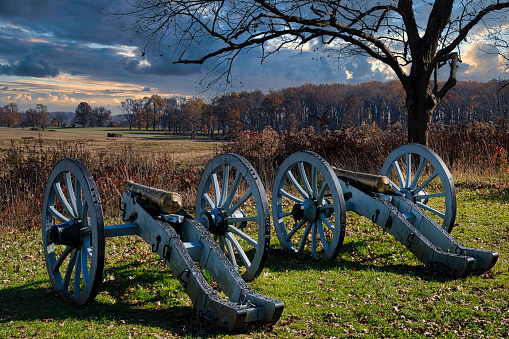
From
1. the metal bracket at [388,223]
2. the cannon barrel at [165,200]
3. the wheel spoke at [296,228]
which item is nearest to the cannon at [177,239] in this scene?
the cannon barrel at [165,200]

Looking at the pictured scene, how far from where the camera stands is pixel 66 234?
4.22 meters

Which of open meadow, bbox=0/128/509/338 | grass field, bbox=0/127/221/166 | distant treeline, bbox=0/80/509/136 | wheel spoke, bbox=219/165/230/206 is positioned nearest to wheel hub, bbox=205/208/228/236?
wheel spoke, bbox=219/165/230/206

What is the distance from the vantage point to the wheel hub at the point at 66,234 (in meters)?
4.22

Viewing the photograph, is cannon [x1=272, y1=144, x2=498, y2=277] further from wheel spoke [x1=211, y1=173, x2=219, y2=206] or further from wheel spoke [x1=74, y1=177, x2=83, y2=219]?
wheel spoke [x1=74, y1=177, x2=83, y2=219]

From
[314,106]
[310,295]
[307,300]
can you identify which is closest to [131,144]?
[310,295]

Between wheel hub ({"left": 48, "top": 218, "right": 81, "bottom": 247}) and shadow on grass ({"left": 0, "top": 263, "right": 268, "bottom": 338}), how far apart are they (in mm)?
662

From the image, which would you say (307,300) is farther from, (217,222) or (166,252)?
(166,252)

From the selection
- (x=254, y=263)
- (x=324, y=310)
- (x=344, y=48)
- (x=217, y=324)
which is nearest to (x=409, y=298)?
(x=324, y=310)

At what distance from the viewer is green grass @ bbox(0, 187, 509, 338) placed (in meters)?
3.59

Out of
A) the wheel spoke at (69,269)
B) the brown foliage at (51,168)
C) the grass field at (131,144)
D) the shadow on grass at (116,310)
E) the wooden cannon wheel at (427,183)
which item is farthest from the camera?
the grass field at (131,144)

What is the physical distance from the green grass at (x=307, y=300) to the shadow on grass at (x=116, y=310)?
0.01m

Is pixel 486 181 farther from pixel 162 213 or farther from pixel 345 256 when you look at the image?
pixel 162 213

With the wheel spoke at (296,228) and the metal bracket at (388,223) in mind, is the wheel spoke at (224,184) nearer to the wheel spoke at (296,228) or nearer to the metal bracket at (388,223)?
the wheel spoke at (296,228)

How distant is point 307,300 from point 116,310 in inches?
78.1
